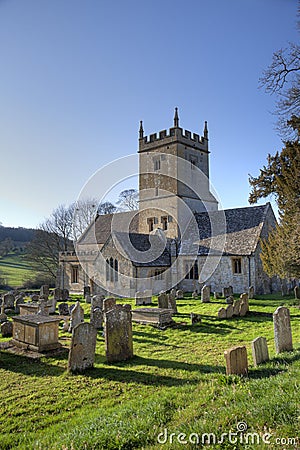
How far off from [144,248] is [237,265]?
22.8 feet

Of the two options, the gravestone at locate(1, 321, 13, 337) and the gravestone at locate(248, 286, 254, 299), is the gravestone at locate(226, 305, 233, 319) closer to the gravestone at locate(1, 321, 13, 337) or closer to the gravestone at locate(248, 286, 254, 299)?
the gravestone at locate(248, 286, 254, 299)

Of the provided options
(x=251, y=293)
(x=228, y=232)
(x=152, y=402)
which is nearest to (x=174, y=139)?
(x=228, y=232)

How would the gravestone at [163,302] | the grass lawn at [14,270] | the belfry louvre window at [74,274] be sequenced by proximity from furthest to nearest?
the grass lawn at [14,270] < the belfry louvre window at [74,274] < the gravestone at [163,302]

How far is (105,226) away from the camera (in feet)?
108

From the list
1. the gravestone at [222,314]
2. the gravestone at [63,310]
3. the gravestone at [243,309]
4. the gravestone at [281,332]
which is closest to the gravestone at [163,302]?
the gravestone at [222,314]

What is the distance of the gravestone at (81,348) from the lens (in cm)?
760

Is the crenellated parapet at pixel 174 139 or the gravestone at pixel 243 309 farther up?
the crenellated parapet at pixel 174 139

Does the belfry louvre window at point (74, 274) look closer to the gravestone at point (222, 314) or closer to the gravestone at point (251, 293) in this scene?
the gravestone at point (251, 293)

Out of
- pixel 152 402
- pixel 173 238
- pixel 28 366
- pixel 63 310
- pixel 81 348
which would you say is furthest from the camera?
pixel 173 238

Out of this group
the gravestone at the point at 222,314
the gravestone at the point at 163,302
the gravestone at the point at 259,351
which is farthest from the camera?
the gravestone at the point at 163,302

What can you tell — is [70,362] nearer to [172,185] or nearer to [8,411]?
[8,411]

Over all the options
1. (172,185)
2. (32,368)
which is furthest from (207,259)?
(32,368)

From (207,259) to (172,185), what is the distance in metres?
8.27

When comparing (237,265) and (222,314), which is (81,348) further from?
(237,265)
